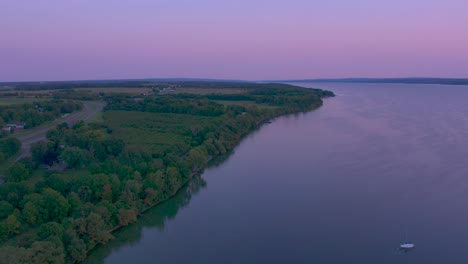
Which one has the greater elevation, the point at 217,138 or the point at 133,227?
the point at 217,138

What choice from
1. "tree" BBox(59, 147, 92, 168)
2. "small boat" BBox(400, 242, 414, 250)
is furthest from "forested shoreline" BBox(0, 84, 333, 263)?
"small boat" BBox(400, 242, 414, 250)

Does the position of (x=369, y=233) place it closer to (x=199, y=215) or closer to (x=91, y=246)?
(x=199, y=215)

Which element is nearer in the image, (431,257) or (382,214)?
(431,257)

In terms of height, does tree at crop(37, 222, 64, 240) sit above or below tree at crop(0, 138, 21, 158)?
below

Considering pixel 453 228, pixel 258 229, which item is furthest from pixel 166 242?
pixel 453 228

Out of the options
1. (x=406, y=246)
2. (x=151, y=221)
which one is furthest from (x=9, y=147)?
(x=406, y=246)

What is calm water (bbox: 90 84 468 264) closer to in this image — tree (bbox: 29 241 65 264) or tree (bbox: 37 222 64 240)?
tree (bbox: 37 222 64 240)
